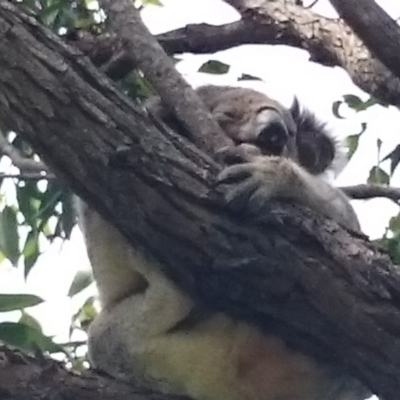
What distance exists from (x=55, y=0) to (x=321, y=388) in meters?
1.48

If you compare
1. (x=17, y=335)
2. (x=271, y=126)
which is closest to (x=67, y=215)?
(x=17, y=335)

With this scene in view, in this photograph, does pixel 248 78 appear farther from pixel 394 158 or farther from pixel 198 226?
pixel 198 226

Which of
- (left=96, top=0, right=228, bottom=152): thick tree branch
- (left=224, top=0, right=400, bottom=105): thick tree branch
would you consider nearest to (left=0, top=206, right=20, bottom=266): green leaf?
(left=96, top=0, right=228, bottom=152): thick tree branch

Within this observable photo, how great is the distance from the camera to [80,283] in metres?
3.21

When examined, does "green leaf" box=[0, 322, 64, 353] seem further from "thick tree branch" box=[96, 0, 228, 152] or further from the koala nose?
the koala nose

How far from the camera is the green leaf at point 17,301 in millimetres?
2510

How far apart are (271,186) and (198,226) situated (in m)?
0.17

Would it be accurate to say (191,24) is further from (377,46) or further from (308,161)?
(377,46)

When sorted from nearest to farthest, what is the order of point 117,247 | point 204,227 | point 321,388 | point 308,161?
point 204,227 < point 321,388 < point 117,247 < point 308,161

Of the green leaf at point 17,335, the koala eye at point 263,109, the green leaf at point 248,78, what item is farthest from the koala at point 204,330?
the green leaf at point 248,78

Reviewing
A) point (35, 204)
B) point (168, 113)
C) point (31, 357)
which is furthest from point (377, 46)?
point (35, 204)

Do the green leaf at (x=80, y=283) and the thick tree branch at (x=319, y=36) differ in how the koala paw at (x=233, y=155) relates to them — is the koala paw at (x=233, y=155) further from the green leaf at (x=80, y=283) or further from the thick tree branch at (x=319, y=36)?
the green leaf at (x=80, y=283)

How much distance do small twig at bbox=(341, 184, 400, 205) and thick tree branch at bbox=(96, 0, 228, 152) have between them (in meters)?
0.60

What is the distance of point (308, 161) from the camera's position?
10.2 ft
